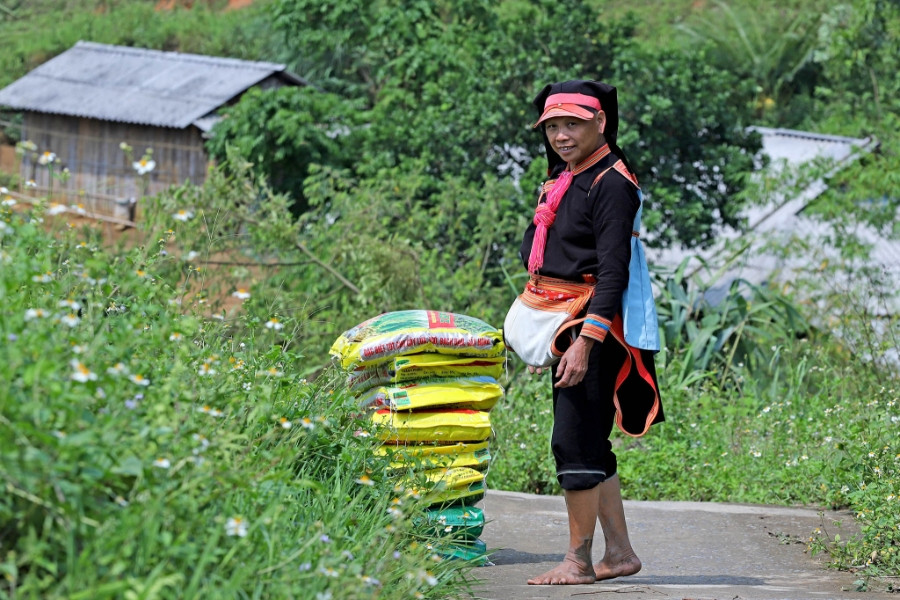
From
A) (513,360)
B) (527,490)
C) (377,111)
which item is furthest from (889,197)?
(527,490)

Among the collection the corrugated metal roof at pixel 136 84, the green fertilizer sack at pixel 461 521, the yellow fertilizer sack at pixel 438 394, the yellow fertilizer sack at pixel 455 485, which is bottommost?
the green fertilizer sack at pixel 461 521

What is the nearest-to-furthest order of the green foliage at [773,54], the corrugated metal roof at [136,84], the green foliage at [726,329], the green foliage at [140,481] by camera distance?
the green foliage at [140,481]
the green foliage at [726,329]
the corrugated metal roof at [136,84]
the green foliage at [773,54]

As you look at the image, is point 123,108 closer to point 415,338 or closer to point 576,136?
point 415,338

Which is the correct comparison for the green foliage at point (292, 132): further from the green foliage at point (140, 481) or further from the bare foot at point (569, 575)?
the green foliage at point (140, 481)

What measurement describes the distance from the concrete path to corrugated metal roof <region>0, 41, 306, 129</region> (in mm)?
16203

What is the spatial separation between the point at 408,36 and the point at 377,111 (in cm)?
151

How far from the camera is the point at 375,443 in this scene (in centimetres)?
437

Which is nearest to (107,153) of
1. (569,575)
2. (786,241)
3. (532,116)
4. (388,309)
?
(532,116)

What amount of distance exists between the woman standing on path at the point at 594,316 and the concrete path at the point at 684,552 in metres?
0.25

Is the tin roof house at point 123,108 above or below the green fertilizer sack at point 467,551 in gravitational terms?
above

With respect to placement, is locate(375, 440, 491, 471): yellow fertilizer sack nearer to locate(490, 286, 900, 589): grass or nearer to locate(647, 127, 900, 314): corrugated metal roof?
locate(490, 286, 900, 589): grass

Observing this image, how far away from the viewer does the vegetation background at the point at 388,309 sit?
104 inches

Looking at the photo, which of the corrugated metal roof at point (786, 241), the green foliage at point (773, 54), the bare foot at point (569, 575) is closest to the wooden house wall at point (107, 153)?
the corrugated metal roof at point (786, 241)

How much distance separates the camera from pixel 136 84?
23.1 m
